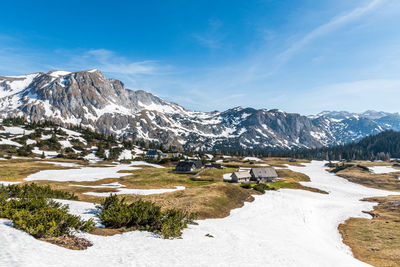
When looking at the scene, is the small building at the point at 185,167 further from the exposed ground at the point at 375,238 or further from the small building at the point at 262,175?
the exposed ground at the point at 375,238

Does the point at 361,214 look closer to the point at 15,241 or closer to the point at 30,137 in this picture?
the point at 15,241

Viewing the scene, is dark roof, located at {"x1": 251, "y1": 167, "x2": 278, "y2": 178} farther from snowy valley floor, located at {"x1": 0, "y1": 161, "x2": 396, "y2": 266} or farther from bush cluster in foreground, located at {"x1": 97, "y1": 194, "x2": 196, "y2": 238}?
bush cluster in foreground, located at {"x1": 97, "y1": 194, "x2": 196, "y2": 238}

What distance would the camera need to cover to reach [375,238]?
104ft

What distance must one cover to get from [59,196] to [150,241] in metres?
20.3

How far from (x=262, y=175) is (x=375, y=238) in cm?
6320

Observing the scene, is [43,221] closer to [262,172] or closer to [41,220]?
[41,220]

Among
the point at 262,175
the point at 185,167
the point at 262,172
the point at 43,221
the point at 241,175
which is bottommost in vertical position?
the point at 262,175

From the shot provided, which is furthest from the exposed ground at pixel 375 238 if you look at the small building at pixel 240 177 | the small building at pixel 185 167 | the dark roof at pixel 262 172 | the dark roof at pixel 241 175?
the small building at pixel 185 167

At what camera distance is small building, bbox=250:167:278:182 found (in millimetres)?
93938

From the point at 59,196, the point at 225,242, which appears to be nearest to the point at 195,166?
the point at 59,196

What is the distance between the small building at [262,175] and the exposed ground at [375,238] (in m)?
47.3

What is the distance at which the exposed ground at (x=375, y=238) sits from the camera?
998 inches

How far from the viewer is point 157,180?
3059 inches

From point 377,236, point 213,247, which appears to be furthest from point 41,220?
point 377,236
